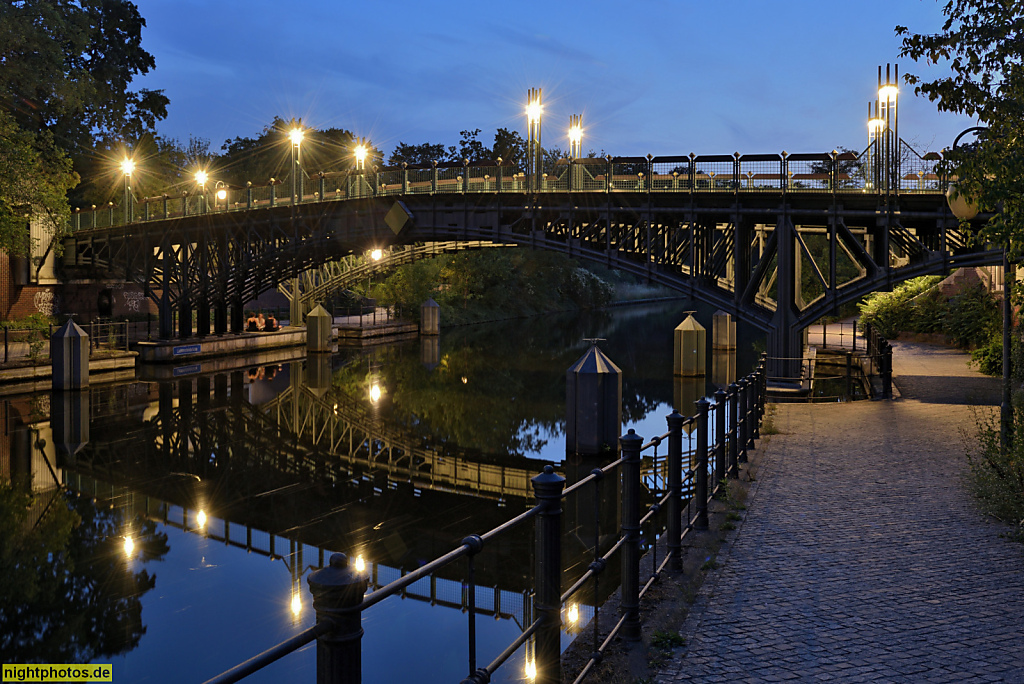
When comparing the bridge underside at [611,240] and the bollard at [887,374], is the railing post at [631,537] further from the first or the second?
the bollard at [887,374]

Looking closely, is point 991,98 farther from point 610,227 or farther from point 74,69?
point 74,69

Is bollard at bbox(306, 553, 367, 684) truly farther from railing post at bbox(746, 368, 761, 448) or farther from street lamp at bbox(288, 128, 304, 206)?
street lamp at bbox(288, 128, 304, 206)

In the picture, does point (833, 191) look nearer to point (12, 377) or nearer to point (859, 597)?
point (859, 597)

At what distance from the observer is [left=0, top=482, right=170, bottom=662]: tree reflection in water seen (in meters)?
8.48

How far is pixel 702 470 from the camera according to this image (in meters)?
9.16

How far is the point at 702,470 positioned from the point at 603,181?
20.1 m

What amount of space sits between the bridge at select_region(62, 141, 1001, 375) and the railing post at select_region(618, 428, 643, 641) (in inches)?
700

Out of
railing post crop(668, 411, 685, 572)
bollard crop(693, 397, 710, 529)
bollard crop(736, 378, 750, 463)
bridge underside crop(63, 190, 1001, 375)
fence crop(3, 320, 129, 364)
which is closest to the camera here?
railing post crop(668, 411, 685, 572)

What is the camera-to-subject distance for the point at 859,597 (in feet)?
23.2

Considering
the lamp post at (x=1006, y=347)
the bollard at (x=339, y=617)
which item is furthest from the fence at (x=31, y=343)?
the bollard at (x=339, y=617)

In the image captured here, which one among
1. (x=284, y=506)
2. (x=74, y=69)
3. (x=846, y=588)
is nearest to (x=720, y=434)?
(x=846, y=588)

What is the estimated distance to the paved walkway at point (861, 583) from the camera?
5.76m

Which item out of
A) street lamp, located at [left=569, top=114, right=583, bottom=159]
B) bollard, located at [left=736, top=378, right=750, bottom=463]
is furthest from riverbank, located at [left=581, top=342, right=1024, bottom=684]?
street lamp, located at [left=569, top=114, right=583, bottom=159]

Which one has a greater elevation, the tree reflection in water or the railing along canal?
the railing along canal
